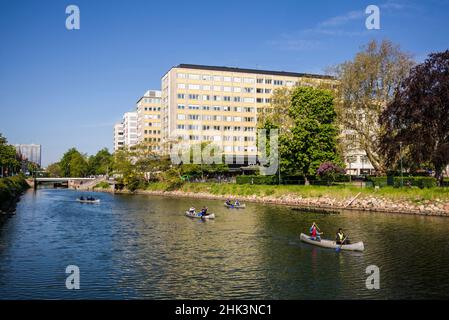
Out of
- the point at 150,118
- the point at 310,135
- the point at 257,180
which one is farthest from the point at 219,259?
the point at 150,118

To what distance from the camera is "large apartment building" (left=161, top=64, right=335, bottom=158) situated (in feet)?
445

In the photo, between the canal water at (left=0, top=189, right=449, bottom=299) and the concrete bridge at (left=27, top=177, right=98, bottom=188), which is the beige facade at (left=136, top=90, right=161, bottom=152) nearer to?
the concrete bridge at (left=27, top=177, right=98, bottom=188)

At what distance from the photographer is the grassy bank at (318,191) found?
62375mm

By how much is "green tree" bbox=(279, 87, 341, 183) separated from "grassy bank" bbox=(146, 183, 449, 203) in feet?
13.7

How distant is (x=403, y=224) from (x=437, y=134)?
64.1 ft

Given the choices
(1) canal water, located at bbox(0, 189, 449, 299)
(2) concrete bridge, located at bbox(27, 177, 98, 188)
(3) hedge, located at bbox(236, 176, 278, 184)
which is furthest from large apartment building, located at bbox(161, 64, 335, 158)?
(1) canal water, located at bbox(0, 189, 449, 299)

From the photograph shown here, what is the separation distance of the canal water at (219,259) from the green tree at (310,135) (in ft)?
74.8

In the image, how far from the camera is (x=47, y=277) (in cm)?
2838

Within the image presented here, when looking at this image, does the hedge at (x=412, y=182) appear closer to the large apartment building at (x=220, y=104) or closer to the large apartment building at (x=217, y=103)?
the large apartment building at (x=220, y=104)

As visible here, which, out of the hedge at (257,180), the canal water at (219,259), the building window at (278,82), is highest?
the building window at (278,82)

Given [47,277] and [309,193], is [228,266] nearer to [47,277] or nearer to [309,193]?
[47,277]

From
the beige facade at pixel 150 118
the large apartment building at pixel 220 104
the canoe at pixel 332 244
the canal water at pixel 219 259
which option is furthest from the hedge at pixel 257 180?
the beige facade at pixel 150 118

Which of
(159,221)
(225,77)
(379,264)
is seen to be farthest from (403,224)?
(225,77)

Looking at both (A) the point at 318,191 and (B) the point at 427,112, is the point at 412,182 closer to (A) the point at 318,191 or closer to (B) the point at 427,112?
(B) the point at 427,112
